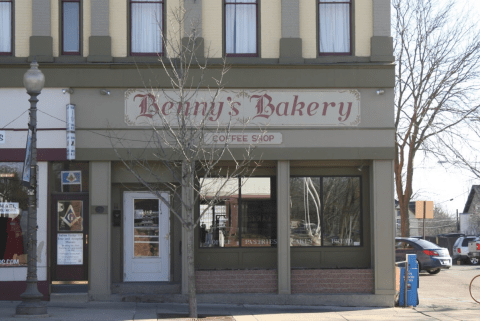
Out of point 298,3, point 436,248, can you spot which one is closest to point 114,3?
point 298,3

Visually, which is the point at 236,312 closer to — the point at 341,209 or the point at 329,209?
the point at 329,209

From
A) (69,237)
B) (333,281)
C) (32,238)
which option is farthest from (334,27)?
(32,238)

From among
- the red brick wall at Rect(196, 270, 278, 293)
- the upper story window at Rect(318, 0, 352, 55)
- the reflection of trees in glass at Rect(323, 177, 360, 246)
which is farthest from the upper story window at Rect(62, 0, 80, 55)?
the reflection of trees in glass at Rect(323, 177, 360, 246)

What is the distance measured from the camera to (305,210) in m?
16.8

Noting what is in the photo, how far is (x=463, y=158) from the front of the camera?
25156mm

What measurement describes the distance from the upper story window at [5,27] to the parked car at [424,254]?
53.6 ft

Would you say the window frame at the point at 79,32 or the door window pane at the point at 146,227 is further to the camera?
the door window pane at the point at 146,227

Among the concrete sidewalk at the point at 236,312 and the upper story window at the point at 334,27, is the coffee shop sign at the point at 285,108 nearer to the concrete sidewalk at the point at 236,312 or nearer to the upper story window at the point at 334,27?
the upper story window at the point at 334,27

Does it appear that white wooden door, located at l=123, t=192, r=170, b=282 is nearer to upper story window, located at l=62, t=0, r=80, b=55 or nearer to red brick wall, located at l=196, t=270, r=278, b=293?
red brick wall, located at l=196, t=270, r=278, b=293

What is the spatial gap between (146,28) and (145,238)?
5000 millimetres

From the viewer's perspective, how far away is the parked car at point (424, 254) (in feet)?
86.3

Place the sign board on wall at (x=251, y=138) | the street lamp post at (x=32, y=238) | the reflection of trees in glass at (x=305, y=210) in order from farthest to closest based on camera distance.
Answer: the reflection of trees in glass at (x=305, y=210) → the sign board on wall at (x=251, y=138) → the street lamp post at (x=32, y=238)

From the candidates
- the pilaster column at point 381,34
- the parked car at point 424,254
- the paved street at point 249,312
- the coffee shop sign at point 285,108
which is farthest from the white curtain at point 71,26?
the parked car at point 424,254

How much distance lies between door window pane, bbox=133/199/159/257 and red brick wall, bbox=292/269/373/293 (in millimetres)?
3420
